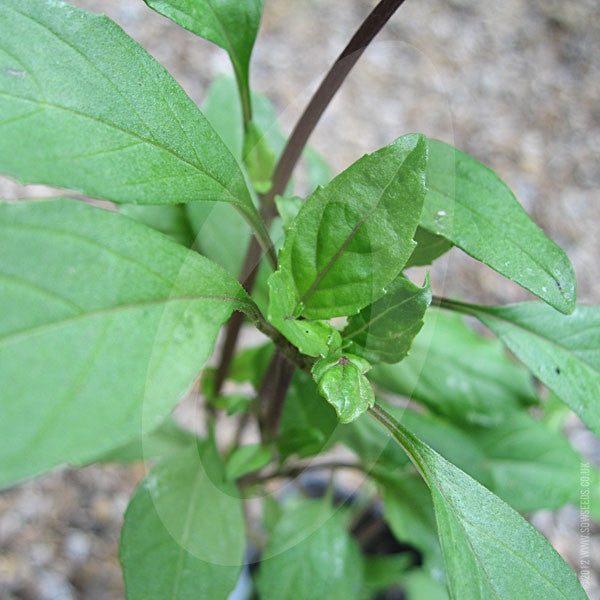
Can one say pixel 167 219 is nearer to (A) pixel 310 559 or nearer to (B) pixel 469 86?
(A) pixel 310 559

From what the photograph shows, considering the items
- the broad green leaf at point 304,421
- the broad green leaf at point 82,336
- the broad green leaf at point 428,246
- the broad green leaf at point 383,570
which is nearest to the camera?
the broad green leaf at point 82,336

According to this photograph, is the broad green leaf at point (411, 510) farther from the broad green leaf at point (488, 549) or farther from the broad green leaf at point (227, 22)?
the broad green leaf at point (227, 22)

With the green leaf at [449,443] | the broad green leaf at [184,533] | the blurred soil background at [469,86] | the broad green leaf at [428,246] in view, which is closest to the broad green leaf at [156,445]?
the broad green leaf at [184,533]

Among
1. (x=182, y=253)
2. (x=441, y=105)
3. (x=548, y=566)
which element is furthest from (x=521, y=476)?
(x=441, y=105)

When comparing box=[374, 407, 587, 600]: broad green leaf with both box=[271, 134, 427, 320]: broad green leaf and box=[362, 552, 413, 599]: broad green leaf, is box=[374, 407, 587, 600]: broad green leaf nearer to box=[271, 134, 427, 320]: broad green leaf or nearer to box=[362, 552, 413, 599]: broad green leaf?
box=[271, 134, 427, 320]: broad green leaf

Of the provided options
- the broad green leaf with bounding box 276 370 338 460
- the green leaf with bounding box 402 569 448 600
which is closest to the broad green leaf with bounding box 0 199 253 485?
the broad green leaf with bounding box 276 370 338 460

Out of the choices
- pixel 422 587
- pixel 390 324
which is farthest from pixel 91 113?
pixel 422 587

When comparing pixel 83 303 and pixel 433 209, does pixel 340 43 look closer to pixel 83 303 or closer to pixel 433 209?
pixel 433 209
